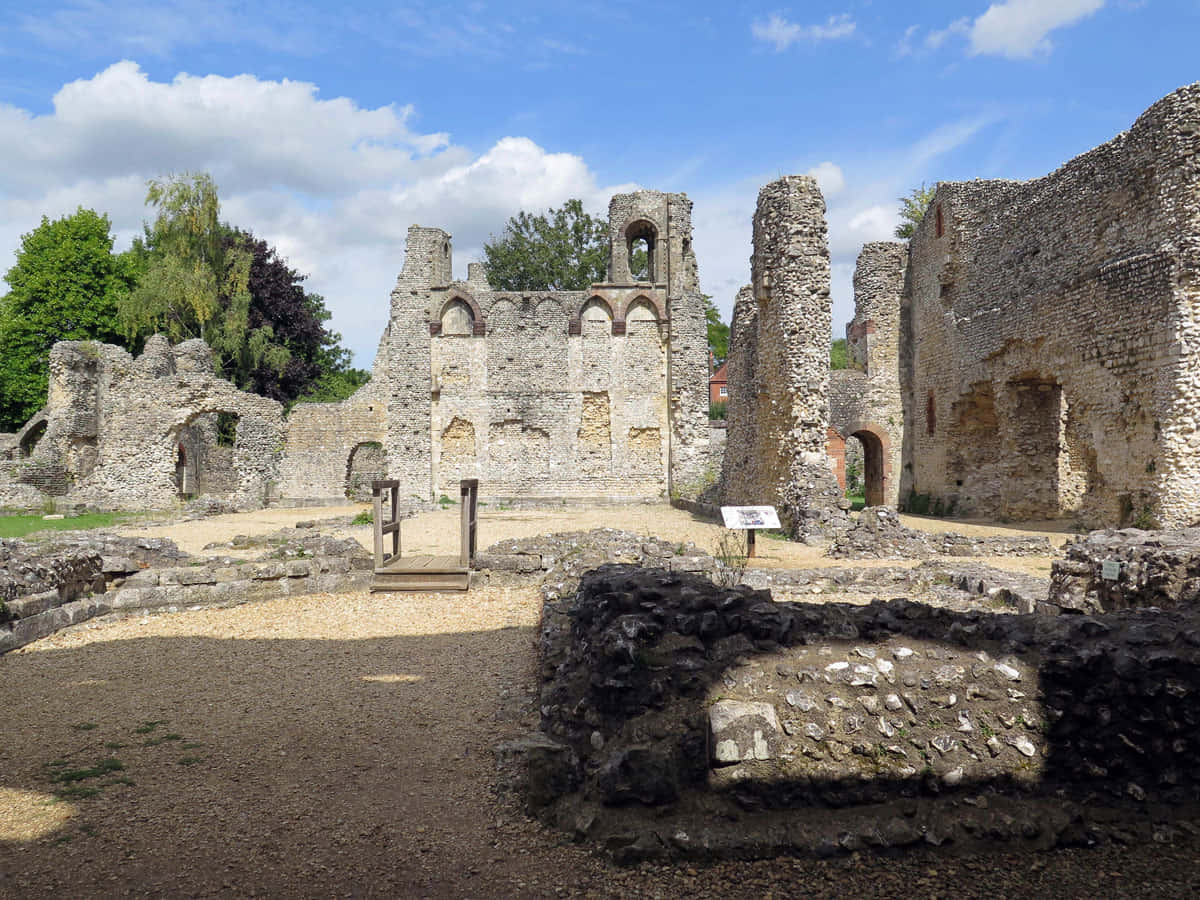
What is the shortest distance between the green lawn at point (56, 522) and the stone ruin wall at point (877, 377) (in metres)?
21.0

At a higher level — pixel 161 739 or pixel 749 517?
pixel 749 517

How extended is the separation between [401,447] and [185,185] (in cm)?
1723

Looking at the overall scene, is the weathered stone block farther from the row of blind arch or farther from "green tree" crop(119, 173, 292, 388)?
"green tree" crop(119, 173, 292, 388)

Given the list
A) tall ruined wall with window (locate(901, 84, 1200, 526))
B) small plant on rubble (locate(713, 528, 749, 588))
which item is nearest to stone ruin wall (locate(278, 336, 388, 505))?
small plant on rubble (locate(713, 528, 749, 588))

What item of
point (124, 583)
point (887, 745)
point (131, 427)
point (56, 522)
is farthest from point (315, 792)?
point (131, 427)

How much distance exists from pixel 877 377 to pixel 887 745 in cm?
2220

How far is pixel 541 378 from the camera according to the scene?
2383 centimetres

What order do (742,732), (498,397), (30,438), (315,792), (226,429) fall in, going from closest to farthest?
1. (742,732)
2. (315,792)
3. (498,397)
4. (30,438)
5. (226,429)

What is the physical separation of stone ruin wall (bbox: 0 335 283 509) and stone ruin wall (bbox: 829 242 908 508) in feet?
61.9

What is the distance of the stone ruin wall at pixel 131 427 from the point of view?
22391mm

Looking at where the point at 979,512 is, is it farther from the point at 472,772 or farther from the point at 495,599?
the point at 472,772

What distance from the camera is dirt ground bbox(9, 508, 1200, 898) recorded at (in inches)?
110

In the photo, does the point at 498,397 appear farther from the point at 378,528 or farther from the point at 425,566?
the point at 425,566

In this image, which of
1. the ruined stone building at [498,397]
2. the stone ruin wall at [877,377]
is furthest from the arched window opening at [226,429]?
the stone ruin wall at [877,377]
